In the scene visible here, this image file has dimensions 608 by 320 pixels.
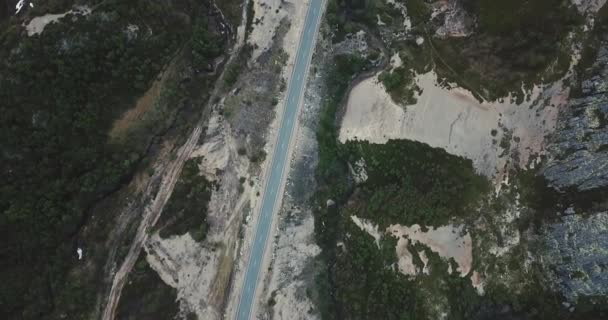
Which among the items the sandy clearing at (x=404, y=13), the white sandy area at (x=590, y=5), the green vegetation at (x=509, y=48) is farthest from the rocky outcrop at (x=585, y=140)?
the sandy clearing at (x=404, y=13)

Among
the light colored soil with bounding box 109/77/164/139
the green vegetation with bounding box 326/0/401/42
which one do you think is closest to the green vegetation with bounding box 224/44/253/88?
the light colored soil with bounding box 109/77/164/139

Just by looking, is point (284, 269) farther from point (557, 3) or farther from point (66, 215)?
point (557, 3)

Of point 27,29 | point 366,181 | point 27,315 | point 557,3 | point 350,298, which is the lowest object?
point 27,315

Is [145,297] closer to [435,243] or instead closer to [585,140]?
[435,243]

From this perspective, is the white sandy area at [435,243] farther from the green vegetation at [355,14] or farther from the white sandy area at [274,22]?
the white sandy area at [274,22]

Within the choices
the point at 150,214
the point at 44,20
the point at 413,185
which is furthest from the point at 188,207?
the point at 44,20

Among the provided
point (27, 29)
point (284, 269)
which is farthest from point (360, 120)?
point (27, 29)
